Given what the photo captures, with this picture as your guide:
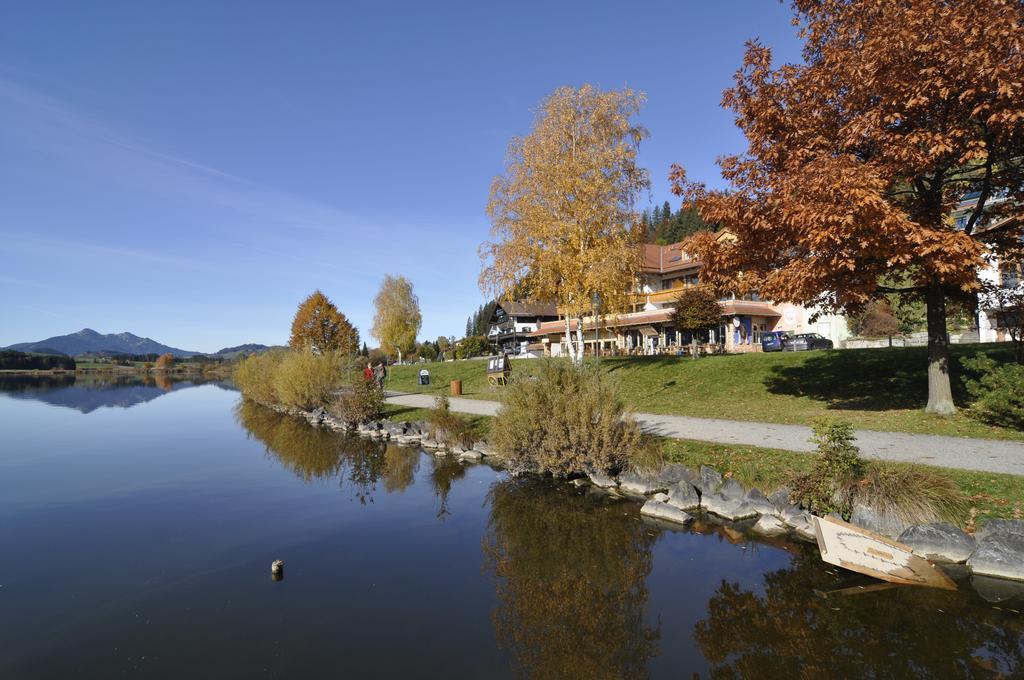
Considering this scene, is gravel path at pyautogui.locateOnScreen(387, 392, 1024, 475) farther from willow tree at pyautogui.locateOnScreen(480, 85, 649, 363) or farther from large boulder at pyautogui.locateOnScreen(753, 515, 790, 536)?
willow tree at pyautogui.locateOnScreen(480, 85, 649, 363)

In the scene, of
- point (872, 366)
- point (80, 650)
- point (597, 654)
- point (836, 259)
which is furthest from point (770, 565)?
point (872, 366)

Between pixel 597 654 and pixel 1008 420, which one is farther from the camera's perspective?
pixel 1008 420

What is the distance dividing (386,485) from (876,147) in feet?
42.7

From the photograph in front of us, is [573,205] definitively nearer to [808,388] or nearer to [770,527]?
[808,388]

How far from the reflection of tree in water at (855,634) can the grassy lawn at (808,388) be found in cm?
593

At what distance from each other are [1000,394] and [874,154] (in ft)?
18.5

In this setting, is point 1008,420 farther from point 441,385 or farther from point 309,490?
point 441,385

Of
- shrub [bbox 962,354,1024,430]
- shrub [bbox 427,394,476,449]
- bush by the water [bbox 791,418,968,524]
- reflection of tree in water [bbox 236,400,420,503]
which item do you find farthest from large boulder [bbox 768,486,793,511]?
shrub [bbox 427,394,476,449]

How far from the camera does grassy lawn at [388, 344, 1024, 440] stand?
12.8 metres

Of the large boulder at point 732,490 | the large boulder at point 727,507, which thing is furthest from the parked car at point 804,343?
the large boulder at point 727,507

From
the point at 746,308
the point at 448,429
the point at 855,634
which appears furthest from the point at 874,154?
the point at 746,308

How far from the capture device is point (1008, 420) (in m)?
11.1

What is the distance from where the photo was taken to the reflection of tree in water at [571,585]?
510 cm

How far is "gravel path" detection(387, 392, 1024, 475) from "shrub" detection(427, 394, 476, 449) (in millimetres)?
4985
